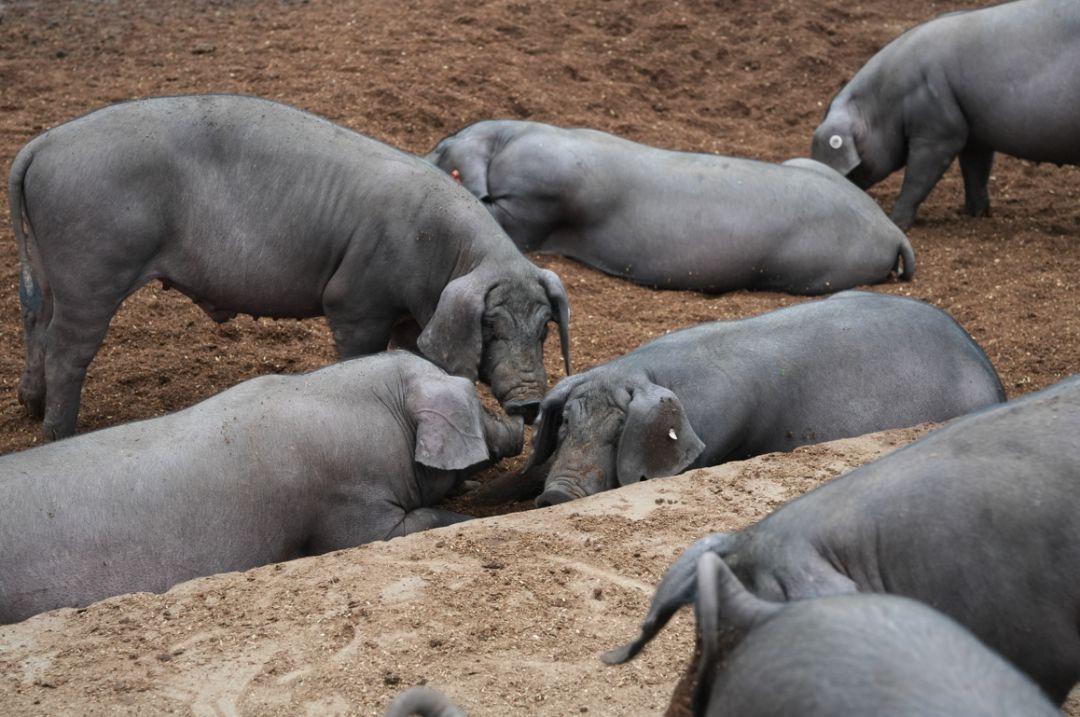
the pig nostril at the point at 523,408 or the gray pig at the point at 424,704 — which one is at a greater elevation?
the gray pig at the point at 424,704

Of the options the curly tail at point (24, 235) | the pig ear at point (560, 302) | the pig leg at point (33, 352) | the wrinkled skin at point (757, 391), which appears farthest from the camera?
the pig leg at point (33, 352)

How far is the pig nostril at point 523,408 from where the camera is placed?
5.98 metres

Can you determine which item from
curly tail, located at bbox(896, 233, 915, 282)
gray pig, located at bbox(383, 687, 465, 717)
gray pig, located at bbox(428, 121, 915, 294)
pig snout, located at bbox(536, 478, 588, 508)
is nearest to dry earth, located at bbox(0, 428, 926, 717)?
pig snout, located at bbox(536, 478, 588, 508)

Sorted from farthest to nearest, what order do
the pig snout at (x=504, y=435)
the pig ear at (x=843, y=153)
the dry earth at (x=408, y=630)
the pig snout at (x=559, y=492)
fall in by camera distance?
the pig ear at (x=843, y=153)
the pig snout at (x=504, y=435)
the pig snout at (x=559, y=492)
the dry earth at (x=408, y=630)

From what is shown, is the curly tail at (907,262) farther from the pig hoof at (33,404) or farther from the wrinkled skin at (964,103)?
the pig hoof at (33,404)

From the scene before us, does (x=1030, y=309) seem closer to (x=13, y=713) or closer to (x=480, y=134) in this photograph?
(x=480, y=134)

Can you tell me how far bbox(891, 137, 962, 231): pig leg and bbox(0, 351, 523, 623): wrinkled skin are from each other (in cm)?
543

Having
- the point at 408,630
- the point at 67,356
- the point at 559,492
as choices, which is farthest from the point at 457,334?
the point at 408,630

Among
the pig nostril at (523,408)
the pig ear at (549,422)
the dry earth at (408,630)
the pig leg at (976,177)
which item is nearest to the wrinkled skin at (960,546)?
the dry earth at (408,630)

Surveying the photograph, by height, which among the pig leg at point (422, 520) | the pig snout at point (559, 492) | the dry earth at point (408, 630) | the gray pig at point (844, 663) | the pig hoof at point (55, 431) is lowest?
the pig hoof at point (55, 431)

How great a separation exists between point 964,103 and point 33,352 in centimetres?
646

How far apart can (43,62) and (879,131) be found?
6.44 metres

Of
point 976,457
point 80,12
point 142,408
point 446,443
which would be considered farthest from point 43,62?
point 976,457

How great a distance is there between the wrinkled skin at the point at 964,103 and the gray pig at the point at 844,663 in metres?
7.73
